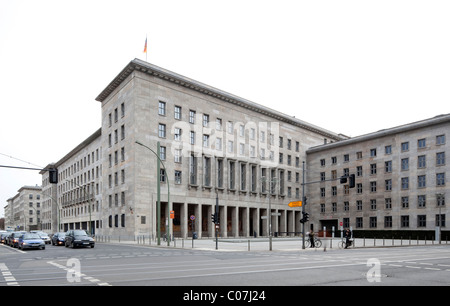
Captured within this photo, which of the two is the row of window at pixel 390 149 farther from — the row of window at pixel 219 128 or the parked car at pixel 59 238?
the parked car at pixel 59 238

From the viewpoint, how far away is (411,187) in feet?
196

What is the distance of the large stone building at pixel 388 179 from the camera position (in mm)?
56844

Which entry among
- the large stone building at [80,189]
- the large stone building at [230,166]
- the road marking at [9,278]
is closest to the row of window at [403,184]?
the large stone building at [230,166]

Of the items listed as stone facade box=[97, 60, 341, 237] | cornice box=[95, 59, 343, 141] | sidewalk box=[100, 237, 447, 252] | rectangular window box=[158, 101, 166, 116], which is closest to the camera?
sidewalk box=[100, 237, 447, 252]

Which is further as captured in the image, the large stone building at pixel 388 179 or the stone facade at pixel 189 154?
the large stone building at pixel 388 179

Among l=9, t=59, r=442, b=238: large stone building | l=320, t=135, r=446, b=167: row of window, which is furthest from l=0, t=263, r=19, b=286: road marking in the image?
l=320, t=135, r=446, b=167: row of window

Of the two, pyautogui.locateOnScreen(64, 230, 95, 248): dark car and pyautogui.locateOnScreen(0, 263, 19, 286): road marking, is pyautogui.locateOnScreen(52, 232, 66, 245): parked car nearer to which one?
pyautogui.locateOnScreen(64, 230, 95, 248): dark car

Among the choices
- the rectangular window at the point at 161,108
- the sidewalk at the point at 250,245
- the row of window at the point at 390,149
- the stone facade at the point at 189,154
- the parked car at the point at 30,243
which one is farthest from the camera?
the row of window at the point at 390,149

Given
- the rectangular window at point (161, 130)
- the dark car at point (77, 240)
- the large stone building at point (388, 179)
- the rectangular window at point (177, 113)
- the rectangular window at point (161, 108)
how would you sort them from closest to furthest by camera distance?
1. the dark car at point (77, 240)
2. the rectangular window at point (161, 130)
3. the rectangular window at point (161, 108)
4. the large stone building at point (388, 179)
5. the rectangular window at point (177, 113)

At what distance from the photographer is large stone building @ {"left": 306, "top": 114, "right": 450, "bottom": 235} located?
5684 centimetres

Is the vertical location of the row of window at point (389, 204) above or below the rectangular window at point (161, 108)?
below

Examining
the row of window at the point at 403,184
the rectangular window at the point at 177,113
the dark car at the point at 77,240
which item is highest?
the rectangular window at the point at 177,113
